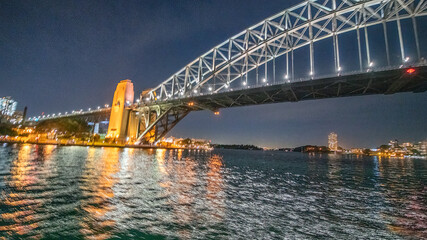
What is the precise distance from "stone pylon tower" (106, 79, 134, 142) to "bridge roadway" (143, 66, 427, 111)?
2226 cm

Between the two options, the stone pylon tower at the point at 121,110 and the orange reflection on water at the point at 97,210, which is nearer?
the orange reflection on water at the point at 97,210

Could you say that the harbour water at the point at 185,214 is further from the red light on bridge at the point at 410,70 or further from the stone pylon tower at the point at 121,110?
the stone pylon tower at the point at 121,110

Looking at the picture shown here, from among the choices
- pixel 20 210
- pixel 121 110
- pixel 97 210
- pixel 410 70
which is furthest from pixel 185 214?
pixel 121 110

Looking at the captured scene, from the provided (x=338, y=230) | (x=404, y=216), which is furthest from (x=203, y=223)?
(x=404, y=216)

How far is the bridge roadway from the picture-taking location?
27.6 meters

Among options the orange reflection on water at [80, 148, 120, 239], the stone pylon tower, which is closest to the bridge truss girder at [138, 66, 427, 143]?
the stone pylon tower

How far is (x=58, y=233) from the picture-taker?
3.99m

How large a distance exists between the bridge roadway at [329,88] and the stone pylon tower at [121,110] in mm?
22264

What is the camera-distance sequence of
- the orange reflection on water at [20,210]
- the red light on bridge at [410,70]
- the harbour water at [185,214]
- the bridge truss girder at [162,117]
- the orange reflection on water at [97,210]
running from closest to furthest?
the orange reflection on water at [20,210] → the orange reflection on water at [97,210] → the harbour water at [185,214] → the red light on bridge at [410,70] → the bridge truss girder at [162,117]

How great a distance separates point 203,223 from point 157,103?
169 feet

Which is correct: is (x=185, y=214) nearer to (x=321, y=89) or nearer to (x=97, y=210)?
(x=97, y=210)

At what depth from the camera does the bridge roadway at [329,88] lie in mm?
27625

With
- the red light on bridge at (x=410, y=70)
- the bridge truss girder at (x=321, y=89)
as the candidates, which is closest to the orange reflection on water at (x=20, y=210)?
the bridge truss girder at (x=321, y=89)

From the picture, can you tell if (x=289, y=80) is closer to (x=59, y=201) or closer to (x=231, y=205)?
(x=231, y=205)
